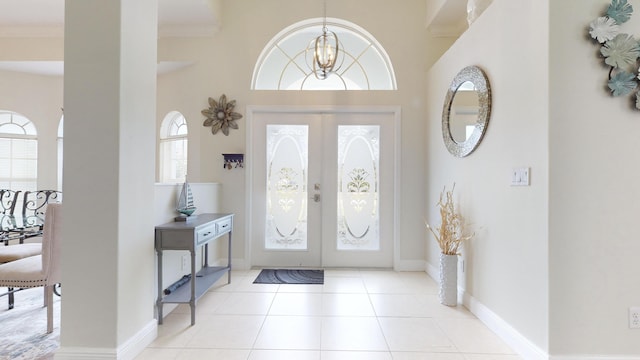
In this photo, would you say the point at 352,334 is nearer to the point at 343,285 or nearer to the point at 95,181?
the point at 343,285

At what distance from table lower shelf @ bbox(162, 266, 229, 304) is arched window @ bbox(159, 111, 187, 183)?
1.69m

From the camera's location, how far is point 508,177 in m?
2.18

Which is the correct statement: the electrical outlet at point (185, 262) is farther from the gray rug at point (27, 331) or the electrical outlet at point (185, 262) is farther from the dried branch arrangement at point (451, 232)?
the dried branch arrangement at point (451, 232)

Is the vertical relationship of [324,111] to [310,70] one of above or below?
below

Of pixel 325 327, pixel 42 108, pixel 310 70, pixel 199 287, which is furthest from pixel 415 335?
pixel 42 108

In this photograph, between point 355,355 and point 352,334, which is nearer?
point 355,355

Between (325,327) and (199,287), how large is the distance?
1.20 metres

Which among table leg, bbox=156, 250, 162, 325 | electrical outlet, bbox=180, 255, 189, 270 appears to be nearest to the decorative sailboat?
table leg, bbox=156, 250, 162, 325

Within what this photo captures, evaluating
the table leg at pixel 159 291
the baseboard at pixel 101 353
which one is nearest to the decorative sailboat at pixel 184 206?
the table leg at pixel 159 291

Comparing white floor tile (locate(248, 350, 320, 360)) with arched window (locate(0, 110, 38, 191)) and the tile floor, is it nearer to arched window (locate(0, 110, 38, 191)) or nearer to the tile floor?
the tile floor

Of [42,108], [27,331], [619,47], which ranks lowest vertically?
[27,331]

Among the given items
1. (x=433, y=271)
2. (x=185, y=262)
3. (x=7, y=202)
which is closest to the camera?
(x=185, y=262)

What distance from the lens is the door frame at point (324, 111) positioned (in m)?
3.95

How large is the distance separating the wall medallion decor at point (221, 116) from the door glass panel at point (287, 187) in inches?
19.2
